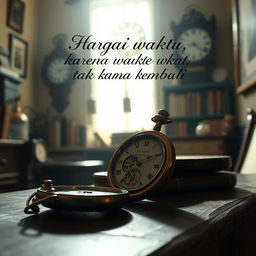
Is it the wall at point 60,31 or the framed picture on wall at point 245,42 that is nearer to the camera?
the framed picture on wall at point 245,42

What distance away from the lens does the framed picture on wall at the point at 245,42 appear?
2.35 metres

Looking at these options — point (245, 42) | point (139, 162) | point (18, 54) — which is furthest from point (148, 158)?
point (18, 54)

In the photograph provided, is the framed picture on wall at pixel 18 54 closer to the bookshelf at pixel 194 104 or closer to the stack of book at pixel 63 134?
the stack of book at pixel 63 134

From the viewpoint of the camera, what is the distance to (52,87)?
4445 mm

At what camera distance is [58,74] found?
14.6 feet

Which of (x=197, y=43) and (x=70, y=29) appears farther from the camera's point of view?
(x=70, y=29)

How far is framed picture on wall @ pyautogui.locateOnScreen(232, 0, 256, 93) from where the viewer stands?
7.70 feet

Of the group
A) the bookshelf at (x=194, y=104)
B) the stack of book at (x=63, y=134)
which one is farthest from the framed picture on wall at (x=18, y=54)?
the bookshelf at (x=194, y=104)

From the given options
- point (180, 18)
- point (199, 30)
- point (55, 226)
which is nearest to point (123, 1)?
point (180, 18)

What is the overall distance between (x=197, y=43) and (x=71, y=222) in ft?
11.8

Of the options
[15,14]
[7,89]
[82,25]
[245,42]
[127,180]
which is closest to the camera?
[127,180]

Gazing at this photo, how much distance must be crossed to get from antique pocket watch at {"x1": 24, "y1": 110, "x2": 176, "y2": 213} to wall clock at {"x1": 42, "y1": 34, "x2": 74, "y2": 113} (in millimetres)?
3679

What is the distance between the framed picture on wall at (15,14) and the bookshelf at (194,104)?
181 centimetres

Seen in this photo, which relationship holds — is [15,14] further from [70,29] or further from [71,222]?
[71,222]
